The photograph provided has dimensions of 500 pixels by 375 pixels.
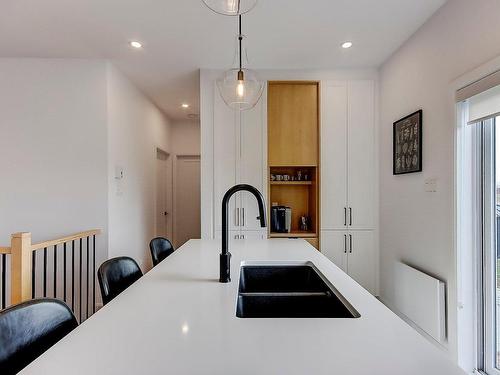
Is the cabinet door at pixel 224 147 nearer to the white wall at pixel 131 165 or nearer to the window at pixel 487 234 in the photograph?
the white wall at pixel 131 165

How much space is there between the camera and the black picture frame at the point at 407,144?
260cm

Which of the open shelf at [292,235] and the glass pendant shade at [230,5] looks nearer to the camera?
the glass pendant shade at [230,5]

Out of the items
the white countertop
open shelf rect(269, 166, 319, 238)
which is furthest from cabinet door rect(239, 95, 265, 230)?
the white countertop

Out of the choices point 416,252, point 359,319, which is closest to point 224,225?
point 359,319

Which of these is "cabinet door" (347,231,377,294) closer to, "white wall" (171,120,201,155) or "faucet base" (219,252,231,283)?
"faucet base" (219,252,231,283)

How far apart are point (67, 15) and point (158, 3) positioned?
0.83 meters

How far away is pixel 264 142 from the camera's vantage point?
348cm

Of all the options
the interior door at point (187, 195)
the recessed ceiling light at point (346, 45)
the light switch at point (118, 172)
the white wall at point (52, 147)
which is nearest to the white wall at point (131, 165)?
the light switch at point (118, 172)

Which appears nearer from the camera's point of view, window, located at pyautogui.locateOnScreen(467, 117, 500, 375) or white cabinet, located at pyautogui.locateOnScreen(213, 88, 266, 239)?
window, located at pyautogui.locateOnScreen(467, 117, 500, 375)

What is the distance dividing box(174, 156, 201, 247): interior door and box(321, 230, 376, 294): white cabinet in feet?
10.7

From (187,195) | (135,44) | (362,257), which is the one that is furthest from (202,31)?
(187,195)

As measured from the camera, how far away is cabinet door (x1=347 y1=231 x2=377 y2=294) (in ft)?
11.4

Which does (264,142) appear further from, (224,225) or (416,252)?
(224,225)

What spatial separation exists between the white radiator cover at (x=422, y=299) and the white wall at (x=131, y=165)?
308cm
